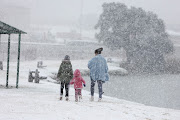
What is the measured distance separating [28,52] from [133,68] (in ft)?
59.7

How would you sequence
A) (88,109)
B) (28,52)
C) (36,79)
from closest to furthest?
(88,109) → (36,79) → (28,52)

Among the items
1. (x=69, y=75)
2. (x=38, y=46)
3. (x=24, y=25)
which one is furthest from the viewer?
(x=24, y=25)

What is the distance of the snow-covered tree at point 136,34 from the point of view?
50344mm

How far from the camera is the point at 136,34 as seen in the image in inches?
2039

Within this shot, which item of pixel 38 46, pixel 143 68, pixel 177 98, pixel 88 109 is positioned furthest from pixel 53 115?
pixel 38 46

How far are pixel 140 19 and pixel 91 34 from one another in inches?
2332

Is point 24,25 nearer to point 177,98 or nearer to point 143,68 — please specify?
point 143,68

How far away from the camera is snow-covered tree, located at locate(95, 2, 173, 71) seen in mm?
50344

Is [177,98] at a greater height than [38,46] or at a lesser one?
lesser

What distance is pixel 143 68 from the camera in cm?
4966

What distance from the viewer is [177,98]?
26.1 m

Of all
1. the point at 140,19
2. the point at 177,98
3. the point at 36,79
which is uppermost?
the point at 140,19

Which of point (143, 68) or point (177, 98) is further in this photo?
point (143, 68)

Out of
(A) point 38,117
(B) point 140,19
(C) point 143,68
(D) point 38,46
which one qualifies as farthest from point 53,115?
(D) point 38,46
